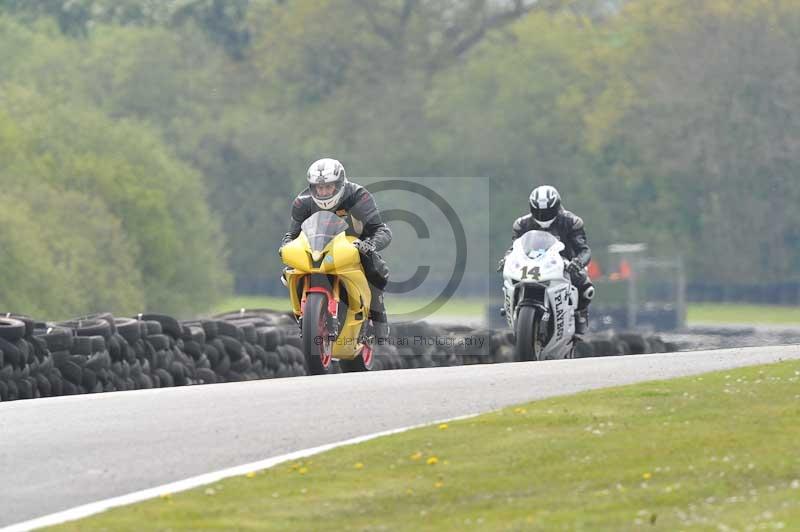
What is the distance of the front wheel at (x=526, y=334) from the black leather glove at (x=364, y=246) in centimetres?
187

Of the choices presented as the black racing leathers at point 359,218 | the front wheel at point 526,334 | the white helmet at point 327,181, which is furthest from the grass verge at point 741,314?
the white helmet at point 327,181

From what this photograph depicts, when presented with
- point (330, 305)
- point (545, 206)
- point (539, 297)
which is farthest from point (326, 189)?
point (545, 206)

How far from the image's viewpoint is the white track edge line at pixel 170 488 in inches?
333

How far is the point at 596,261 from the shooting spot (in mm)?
52250

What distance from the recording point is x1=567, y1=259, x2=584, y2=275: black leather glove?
17078 mm

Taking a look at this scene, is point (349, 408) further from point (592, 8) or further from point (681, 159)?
point (592, 8)

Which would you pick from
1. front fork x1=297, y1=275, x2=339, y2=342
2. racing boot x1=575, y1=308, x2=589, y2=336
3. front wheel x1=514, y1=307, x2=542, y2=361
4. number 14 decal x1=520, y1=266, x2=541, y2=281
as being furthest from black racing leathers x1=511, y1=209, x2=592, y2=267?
front fork x1=297, y1=275, x2=339, y2=342

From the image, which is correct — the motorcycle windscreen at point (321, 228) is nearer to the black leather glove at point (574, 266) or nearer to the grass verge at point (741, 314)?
the black leather glove at point (574, 266)

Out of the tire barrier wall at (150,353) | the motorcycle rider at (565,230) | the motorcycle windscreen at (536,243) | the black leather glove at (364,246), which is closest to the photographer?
the tire barrier wall at (150,353)

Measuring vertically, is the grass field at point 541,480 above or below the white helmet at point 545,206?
below

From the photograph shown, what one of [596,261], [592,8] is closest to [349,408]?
[596,261]

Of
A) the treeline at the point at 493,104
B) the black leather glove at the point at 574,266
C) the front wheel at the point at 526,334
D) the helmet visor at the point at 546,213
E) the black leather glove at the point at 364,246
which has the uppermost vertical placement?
the treeline at the point at 493,104

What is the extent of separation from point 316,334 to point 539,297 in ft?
9.28

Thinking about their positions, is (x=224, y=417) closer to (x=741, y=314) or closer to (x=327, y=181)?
(x=327, y=181)
